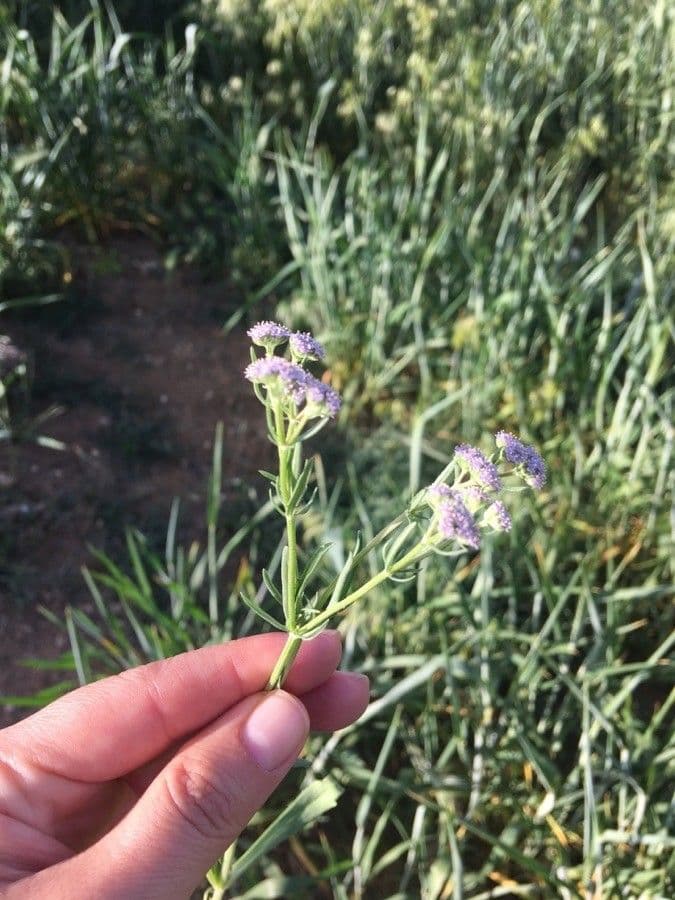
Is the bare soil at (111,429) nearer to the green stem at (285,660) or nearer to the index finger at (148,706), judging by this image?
the index finger at (148,706)

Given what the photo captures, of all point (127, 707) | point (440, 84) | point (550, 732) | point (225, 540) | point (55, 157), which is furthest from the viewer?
point (440, 84)

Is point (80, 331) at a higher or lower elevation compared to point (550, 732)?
higher

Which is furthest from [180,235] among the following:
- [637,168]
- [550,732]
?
[550,732]

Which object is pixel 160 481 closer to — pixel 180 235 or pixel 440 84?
pixel 180 235

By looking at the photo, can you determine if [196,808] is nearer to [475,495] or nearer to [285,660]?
[285,660]

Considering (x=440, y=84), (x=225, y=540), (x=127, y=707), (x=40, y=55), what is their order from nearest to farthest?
(x=127, y=707) < (x=225, y=540) < (x=440, y=84) < (x=40, y=55)

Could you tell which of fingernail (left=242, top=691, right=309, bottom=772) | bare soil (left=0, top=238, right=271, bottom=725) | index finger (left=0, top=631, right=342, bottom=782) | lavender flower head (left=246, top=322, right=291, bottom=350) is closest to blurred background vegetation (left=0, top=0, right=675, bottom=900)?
bare soil (left=0, top=238, right=271, bottom=725)

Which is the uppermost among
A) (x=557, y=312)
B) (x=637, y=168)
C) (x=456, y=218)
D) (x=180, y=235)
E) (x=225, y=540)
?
(x=180, y=235)

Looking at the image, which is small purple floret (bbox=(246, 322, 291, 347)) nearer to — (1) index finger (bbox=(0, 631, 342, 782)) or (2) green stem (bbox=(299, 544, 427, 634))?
(2) green stem (bbox=(299, 544, 427, 634))
